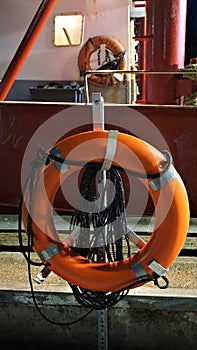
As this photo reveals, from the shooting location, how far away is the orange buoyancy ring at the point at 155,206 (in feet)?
5.49

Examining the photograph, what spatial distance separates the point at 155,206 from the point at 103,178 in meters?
0.29

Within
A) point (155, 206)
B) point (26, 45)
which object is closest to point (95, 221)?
point (155, 206)

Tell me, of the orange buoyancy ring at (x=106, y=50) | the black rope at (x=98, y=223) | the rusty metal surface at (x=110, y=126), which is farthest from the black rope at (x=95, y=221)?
the orange buoyancy ring at (x=106, y=50)

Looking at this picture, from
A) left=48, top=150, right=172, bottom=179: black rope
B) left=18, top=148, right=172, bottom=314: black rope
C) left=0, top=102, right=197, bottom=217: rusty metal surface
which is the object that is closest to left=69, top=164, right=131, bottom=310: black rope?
left=18, top=148, right=172, bottom=314: black rope

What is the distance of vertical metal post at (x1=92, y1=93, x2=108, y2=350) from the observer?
1826 millimetres

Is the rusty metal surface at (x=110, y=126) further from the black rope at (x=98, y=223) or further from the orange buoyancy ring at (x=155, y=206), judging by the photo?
the orange buoyancy ring at (x=155, y=206)

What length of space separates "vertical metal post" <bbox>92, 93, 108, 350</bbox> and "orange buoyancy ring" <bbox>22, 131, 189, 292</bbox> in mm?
111

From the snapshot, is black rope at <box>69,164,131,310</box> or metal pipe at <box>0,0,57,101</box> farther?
metal pipe at <box>0,0,57,101</box>

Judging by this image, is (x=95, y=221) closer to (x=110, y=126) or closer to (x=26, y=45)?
(x=110, y=126)

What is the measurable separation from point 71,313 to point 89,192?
2.07 ft

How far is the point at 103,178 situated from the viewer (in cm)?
191

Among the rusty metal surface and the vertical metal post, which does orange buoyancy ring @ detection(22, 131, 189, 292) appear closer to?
the vertical metal post

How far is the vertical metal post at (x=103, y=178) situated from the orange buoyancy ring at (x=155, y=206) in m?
0.11

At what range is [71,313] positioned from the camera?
6.91 ft
